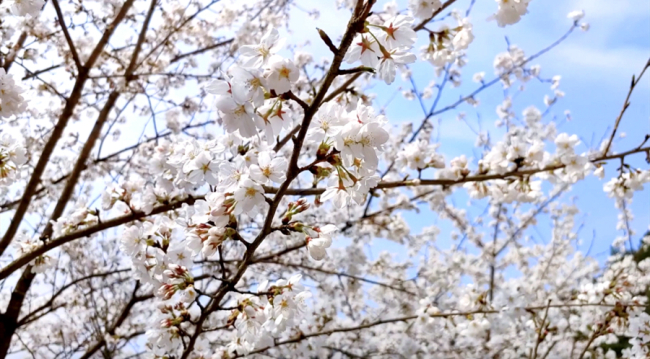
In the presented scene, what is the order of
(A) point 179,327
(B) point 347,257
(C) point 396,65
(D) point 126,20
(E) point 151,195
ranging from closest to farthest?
(C) point 396,65
(A) point 179,327
(E) point 151,195
(D) point 126,20
(B) point 347,257

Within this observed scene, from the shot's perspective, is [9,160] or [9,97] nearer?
[9,97]

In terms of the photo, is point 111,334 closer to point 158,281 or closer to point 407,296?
point 158,281

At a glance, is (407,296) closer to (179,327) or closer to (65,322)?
(179,327)

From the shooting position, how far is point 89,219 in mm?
2242

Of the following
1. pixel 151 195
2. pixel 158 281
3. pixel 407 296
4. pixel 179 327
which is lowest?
pixel 179 327

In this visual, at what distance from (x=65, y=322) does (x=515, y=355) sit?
523cm

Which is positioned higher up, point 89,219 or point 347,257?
point 347,257

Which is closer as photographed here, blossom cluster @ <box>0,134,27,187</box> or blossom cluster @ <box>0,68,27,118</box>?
blossom cluster @ <box>0,68,27,118</box>

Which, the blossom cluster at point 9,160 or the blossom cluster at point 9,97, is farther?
the blossom cluster at point 9,160

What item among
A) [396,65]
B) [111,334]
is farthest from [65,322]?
[396,65]

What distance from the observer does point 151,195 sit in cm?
204

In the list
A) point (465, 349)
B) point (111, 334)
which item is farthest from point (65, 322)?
point (465, 349)

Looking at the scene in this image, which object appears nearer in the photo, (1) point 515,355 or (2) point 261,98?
(2) point 261,98

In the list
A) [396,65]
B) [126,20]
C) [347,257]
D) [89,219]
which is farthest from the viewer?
[347,257]
